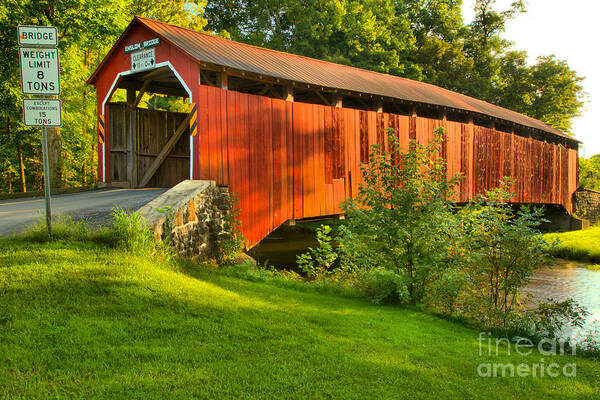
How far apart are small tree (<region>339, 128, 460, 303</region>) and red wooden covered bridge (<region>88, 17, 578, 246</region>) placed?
110 inches

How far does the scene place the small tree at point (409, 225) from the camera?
623 centimetres

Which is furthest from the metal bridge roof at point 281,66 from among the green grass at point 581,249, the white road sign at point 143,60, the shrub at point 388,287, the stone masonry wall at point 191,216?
the green grass at point 581,249

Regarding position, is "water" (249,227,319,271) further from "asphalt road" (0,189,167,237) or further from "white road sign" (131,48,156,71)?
"white road sign" (131,48,156,71)

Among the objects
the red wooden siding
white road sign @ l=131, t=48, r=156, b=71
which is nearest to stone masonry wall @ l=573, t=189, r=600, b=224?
the red wooden siding

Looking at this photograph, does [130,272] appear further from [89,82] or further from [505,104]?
[505,104]

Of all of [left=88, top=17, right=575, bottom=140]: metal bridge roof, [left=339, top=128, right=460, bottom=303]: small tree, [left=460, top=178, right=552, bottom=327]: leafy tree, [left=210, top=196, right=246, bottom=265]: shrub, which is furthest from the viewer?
[left=88, top=17, right=575, bottom=140]: metal bridge roof

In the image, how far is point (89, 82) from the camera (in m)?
10.3

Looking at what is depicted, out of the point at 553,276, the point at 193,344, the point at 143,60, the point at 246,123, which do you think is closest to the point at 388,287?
the point at 193,344

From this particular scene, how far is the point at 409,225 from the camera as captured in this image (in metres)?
6.41

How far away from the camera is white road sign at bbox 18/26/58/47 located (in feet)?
16.2

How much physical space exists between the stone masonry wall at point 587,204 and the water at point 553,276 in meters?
10.4

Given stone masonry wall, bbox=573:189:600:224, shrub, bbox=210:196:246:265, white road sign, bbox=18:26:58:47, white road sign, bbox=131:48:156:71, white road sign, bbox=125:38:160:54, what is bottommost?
stone masonry wall, bbox=573:189:600:224

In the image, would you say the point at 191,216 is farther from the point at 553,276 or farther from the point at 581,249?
the point at 581,249

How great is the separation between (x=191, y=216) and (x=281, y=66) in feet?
16.2
